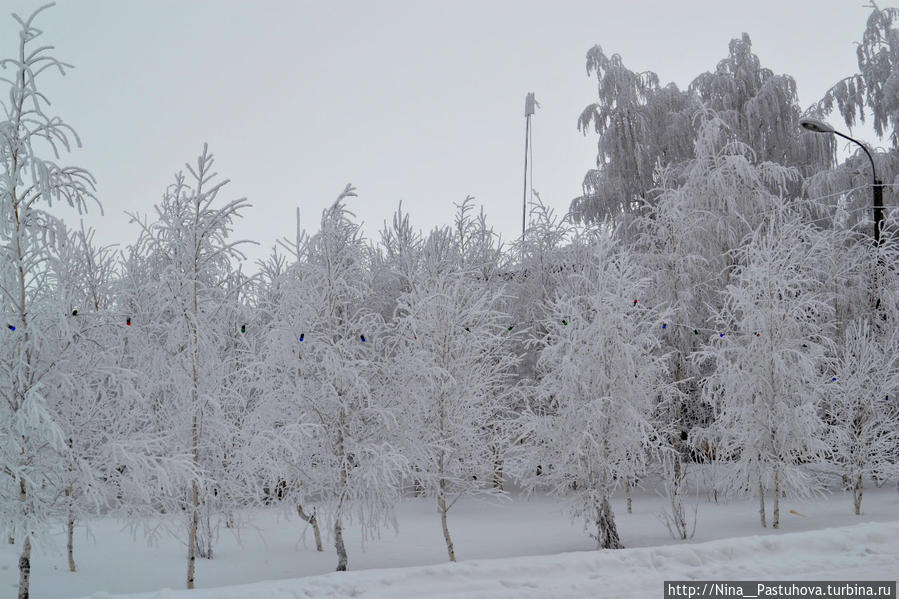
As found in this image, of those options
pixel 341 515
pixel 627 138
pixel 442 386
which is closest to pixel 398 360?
pixel 442 386

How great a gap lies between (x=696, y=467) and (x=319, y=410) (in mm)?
12364

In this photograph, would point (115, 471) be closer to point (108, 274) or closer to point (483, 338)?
point (483, 338)

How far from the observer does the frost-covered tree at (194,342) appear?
10.6 meters

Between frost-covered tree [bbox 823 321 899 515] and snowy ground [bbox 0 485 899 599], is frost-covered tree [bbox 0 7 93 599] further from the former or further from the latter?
frost-covered tree [bbox 823 321 899 515]

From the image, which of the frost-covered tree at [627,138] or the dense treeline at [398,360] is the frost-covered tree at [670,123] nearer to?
the frost-covered tree at [627,138]

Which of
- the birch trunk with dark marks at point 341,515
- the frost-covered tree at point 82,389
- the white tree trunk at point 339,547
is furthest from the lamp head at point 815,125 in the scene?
the frost-covered tree at point 82,389

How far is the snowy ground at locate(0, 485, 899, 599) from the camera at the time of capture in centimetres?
789

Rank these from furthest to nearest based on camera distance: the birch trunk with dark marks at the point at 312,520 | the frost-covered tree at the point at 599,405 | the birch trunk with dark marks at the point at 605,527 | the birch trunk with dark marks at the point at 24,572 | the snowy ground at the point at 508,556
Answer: the frost-covered tree at the point at 599,405
the birch trunk with dark marks at the point at 605,527
the birch trunk with dark marks at the point at 312,520
the birch trunk with dark marks at the point at 24,572
the snowy ground at the point at 508,556

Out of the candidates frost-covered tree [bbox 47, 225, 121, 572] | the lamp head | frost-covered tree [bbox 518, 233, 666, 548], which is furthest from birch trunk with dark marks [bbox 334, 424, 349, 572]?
the lamp head

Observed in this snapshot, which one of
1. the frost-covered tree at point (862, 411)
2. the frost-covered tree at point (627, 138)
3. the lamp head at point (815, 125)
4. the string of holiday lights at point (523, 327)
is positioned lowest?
the frost-covered tree at point (862, 411)

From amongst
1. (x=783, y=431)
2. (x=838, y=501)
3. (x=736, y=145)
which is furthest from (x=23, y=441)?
(x=736, y=145)

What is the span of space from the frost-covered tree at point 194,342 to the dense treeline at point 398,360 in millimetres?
38

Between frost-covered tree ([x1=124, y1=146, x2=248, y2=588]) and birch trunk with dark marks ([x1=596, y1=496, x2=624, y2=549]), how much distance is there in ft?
22.2

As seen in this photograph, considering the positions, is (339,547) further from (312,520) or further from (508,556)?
(508,556)
